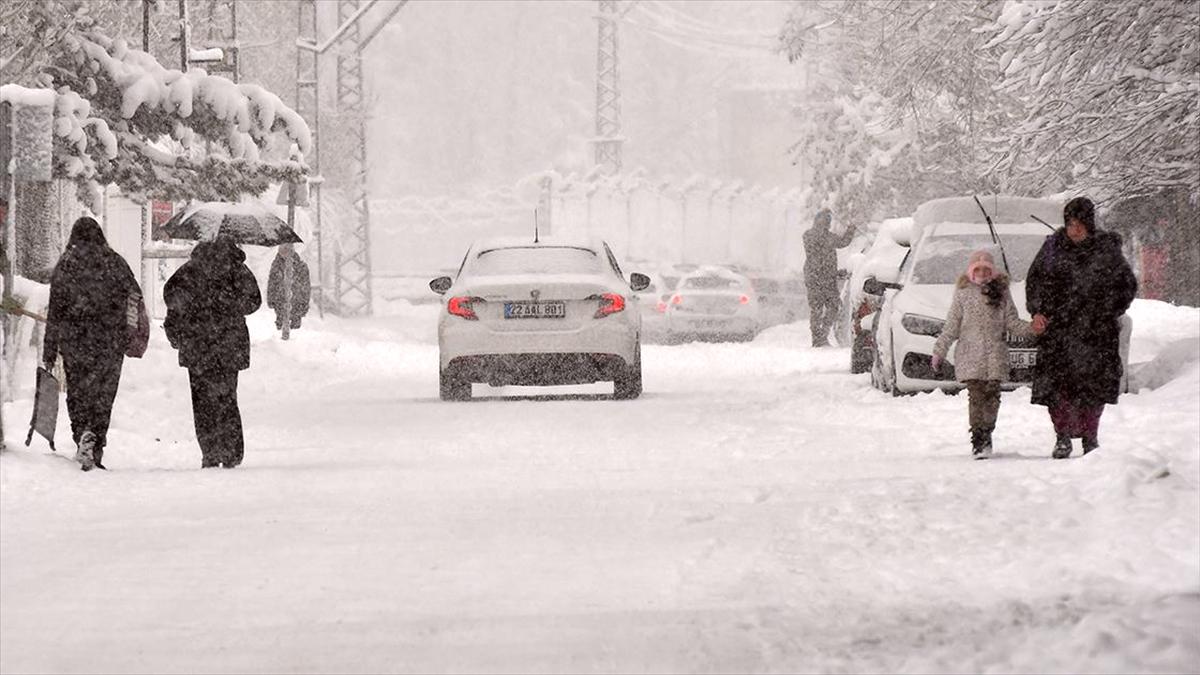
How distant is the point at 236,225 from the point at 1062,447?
16.7 m

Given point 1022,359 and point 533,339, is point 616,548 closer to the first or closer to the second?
point 1022,359

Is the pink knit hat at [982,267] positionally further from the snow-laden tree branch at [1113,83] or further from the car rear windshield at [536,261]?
the car rear windshield at [536,261]

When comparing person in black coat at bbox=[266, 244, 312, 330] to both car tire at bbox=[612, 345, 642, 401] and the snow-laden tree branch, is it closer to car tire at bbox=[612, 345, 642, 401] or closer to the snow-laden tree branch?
car tire at bbox=[612, 345, 642, 401]

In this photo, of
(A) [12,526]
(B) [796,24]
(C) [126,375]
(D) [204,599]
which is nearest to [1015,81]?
(C) [126,375]

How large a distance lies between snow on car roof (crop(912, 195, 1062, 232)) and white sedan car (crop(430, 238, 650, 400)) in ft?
11.8

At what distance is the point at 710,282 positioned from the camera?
123ft

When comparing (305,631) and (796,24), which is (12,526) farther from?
(796,24)

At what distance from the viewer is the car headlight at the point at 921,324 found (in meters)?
16.9

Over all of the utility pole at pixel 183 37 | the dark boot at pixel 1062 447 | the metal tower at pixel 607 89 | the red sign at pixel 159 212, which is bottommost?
the dark boot at pixel 1062 447

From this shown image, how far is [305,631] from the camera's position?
696cm

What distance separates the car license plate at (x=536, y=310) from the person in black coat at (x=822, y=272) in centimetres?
1220

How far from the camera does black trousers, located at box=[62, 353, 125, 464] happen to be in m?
12.9

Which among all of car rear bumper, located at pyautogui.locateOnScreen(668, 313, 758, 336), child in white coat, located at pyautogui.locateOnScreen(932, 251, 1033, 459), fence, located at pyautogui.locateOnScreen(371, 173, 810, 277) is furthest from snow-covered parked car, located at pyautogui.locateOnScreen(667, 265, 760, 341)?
fence, located at pyautogui.locateOnScreen(371, 173, 810, 277)

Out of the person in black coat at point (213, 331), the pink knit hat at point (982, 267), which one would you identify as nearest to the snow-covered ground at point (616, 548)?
the person in black coat at point (213, 331)
